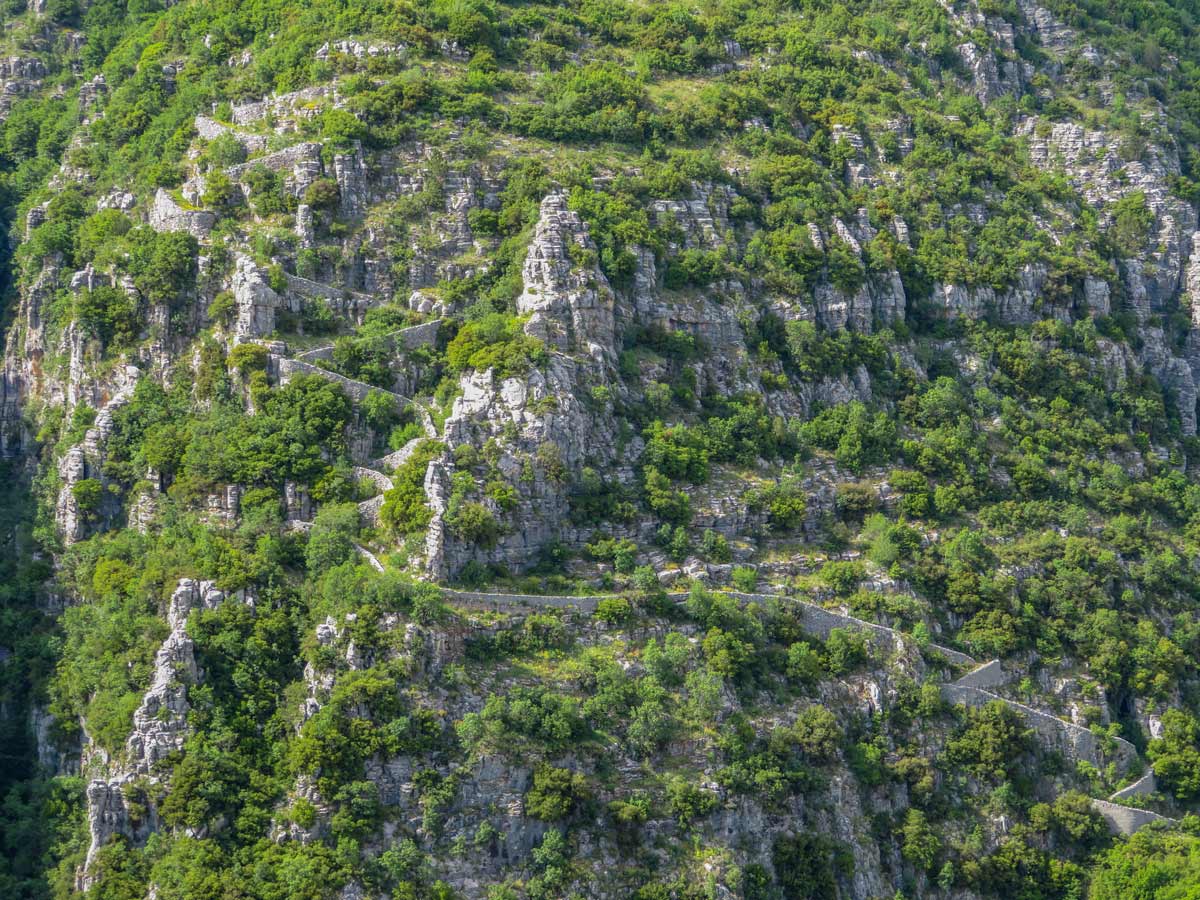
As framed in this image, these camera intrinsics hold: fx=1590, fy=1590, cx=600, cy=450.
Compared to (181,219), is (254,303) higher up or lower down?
lower down

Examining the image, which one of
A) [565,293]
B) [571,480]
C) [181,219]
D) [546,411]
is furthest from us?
[181,219]

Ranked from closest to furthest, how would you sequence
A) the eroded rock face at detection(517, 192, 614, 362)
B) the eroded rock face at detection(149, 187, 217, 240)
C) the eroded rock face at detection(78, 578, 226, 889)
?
the eroded rock face at detection(78, 578, 226, 889)
the eroded rock face at detection(517, 192, 614, 362)
the eroded rock face at detection(149, 187, 217, 240)

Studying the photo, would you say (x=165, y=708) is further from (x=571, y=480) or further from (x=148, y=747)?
(x=571, y=480)

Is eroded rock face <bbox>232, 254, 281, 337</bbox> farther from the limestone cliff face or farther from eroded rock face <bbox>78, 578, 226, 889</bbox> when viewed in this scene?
eroded rock face <bbox>78, 578, 226, 889</bbox>

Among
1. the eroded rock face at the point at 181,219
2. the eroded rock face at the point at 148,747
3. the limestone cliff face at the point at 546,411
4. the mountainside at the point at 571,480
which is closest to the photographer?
the eroded rock face at the point at 148,747

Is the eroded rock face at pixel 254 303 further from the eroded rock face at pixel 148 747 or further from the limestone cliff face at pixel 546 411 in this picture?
the eroded rock face at pixel 148 747

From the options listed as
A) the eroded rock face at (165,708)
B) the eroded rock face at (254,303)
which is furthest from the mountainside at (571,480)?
the eroded rock face at (254,303)

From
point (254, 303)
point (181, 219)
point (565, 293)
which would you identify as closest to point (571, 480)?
point (565, 293)

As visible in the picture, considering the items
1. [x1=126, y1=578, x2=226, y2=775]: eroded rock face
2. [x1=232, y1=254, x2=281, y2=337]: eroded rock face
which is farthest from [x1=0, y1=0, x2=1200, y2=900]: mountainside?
[x1=232, y1=254, x2=281, y2=337]: eroded rock face

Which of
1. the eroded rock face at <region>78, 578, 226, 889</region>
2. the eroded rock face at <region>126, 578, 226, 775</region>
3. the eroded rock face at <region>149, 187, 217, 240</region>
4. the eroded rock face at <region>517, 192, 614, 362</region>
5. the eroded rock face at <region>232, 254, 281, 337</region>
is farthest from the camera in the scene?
the eroded rock face at <region>149, 187, 217, 240</region>
